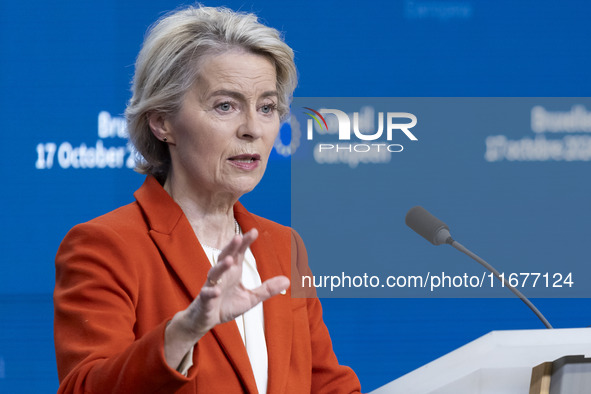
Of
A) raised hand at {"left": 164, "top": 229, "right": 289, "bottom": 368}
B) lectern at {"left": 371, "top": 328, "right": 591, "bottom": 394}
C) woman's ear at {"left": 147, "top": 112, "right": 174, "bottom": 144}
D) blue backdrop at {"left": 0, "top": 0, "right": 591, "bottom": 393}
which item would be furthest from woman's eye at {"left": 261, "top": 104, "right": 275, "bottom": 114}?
blue backdrop at {"left": 0, "top": 0, "right": 591, "bottom": 393}

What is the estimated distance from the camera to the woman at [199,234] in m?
1.27

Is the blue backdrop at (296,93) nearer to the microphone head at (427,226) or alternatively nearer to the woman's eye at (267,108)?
the woman's eye at (267,108)

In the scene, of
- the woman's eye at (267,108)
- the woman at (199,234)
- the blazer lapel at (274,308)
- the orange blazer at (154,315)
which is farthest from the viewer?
the woman's eye at (267,108)

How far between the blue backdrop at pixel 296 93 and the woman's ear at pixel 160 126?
1355 mm

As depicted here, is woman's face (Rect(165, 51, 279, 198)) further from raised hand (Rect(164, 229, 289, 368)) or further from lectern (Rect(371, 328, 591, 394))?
lectern (Rect(371, 328, 591, 394))

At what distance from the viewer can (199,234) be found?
59.3 inches

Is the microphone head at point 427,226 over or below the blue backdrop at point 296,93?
below

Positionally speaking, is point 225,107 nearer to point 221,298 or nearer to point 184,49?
point 184,49

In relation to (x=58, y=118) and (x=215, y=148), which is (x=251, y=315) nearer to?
(x=215, y=148)

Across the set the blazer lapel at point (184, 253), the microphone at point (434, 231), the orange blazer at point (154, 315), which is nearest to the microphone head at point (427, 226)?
the microphone at point (434, 231)

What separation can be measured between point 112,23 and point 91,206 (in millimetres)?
679

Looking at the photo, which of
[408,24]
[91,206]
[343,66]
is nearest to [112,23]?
[91,206]

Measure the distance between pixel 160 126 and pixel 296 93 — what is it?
4.65 ft

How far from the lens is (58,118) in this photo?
2.90m
